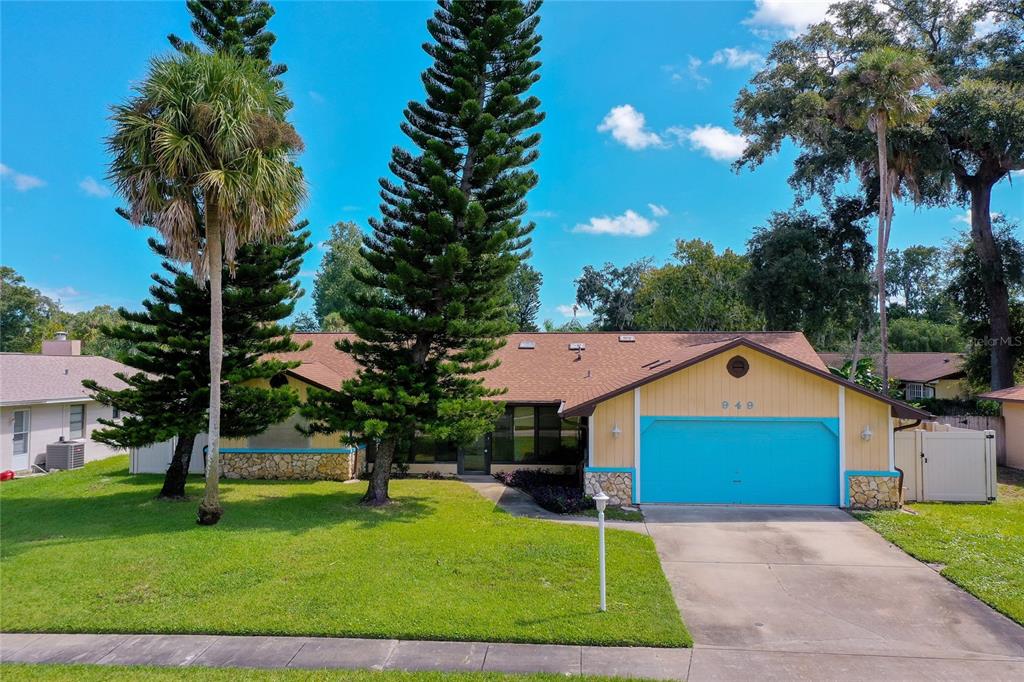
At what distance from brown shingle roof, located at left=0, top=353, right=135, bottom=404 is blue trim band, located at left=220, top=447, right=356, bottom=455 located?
624cm

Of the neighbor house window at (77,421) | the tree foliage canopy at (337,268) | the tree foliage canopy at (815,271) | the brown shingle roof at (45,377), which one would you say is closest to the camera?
the brown shingle roof at (45,377)

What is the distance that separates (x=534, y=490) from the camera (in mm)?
12805

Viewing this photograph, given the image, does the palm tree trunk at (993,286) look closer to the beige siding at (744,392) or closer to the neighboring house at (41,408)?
the beige siding at (744,392)

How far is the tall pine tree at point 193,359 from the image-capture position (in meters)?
11.6

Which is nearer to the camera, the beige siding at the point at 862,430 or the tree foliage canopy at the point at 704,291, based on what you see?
the beige siding at the point at 862,430

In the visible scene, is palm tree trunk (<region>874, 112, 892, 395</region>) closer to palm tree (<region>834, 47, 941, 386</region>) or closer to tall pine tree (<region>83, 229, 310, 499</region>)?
palm tree (<region>834, 47, 941, 386</region>)

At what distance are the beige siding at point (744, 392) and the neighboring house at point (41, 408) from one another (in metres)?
16.9

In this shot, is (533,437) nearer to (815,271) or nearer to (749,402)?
(749,402)

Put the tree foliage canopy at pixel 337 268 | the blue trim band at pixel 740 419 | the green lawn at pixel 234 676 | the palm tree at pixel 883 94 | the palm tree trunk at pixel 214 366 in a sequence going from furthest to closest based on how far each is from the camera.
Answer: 1. the tree foliage canopy at pixel 337 268
2. the palm tree at pixel 883 94
3. the blue trim band at pixel 740 419
4. the palm tree trunk at pixel 214 366
5. the green lawn at pixel 234 676

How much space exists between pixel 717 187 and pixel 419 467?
2041cm

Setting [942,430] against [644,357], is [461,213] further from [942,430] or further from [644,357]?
[942,430]

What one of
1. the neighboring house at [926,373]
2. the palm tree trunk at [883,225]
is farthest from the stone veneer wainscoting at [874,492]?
the neighboring house at [926,373]

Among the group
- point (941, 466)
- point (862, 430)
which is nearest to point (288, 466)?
point (862, 430)

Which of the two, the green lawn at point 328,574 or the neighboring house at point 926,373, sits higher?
the neighboring house at point 926,373
